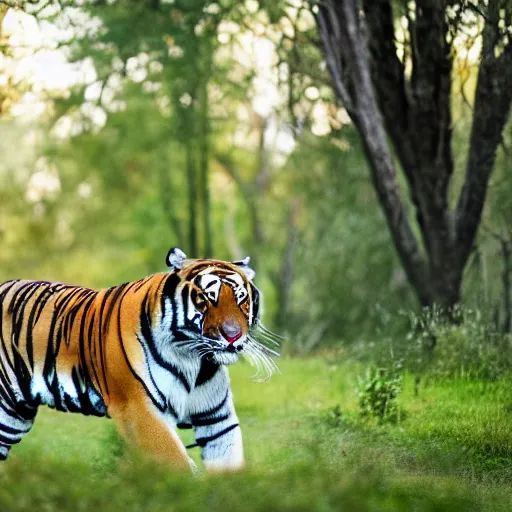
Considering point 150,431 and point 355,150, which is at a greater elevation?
point 355,150

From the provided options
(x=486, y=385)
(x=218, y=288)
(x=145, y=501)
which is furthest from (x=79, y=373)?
(x=486, y=385)

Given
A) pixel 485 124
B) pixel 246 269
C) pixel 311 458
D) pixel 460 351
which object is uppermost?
pixel 485 124

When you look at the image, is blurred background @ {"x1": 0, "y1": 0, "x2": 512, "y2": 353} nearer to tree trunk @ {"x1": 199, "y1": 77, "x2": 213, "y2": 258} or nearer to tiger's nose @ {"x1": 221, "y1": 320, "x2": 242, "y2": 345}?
tree trunk @ {"x1": 199, "y1": 77, "x2": 213, "y2": 258}

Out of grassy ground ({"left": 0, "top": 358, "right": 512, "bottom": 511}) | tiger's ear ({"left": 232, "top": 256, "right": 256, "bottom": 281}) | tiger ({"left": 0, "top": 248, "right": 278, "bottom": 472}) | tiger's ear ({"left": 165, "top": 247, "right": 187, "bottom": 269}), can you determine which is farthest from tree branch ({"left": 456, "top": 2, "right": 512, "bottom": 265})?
tiger's ear ({"left": 165, "top": 247, "right": 187, "bottom": 269})

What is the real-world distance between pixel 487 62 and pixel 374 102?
1136mm

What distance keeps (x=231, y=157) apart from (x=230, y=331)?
1657 centimetres

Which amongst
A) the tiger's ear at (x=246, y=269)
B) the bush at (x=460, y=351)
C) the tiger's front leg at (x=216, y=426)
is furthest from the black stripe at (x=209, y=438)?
the bush at (x=460, y=351)

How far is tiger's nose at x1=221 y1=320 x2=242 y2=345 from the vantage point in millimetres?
4820

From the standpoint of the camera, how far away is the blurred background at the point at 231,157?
7867mm

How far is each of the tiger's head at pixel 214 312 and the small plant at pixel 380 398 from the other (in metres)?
1.54

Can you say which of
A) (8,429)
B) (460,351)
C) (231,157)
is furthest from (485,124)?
(231,157)

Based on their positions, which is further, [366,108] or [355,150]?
[355,150]

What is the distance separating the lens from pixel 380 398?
6.42 metres

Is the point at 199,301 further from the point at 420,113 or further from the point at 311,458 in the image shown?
the point at 420,113
